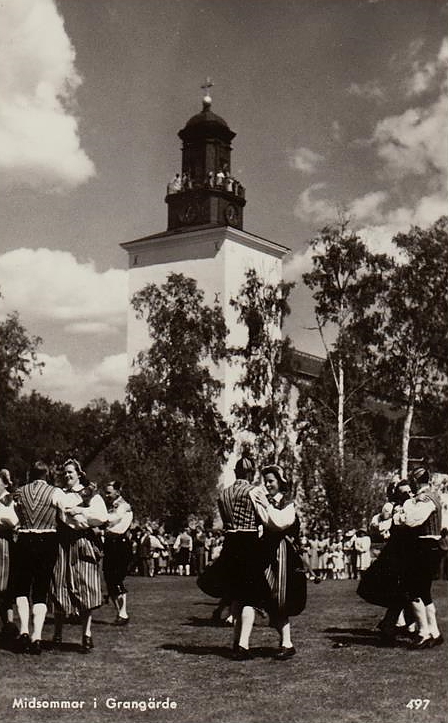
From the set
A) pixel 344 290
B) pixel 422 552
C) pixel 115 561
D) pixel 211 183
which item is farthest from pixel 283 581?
pixel 211 183

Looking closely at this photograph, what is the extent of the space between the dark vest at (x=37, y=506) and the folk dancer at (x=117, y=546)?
2.64 meters

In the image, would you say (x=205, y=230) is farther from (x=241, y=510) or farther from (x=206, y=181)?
(x=241, y=510)

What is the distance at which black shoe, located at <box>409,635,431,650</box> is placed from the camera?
36.0 feet

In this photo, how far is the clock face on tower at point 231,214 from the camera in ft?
161

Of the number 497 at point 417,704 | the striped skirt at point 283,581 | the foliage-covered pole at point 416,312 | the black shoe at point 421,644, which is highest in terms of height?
the foliage-covered pole at point 416,312

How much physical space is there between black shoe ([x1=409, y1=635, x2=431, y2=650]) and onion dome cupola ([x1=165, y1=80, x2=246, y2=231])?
126 feet

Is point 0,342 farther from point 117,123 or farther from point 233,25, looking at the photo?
point 233,25

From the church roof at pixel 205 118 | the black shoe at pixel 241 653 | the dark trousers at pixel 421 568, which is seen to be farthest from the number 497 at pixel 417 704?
the church roof at pixel 205 118

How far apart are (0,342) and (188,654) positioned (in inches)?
1314

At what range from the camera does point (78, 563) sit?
1048 cm

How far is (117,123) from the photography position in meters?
14.6

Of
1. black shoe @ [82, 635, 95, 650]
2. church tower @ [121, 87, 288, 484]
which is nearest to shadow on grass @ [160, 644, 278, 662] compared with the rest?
black shoe @ [82, 635, 95, 650]

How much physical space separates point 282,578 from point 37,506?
8.77ft

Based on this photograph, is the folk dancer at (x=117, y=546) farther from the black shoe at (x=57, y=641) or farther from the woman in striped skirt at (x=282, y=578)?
the woman in striped skirt at (x=282, y=578)
